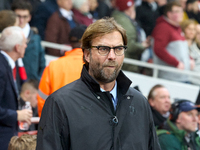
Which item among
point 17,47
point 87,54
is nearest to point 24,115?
point 17,47

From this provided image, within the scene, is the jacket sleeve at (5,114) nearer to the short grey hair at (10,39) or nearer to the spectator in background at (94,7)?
the short grey hair at (10,39)

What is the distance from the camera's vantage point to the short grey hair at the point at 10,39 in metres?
4.18

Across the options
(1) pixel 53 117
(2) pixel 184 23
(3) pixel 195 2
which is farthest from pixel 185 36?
(1) pixel 53 117

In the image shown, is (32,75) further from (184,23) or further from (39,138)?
(39,138)

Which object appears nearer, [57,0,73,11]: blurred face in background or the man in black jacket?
the man in black jacket

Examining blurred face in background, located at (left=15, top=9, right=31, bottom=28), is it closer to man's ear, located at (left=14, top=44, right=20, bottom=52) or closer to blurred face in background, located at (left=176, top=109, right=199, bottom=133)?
man's ear, located at (left=14, top=44, right=20, bottom=52)

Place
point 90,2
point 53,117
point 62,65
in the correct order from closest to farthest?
point 53,117 < point 62,65 < point 90,2

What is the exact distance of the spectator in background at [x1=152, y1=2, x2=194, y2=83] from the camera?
655cm

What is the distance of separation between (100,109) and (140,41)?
181 inches

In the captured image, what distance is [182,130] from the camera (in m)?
4.77

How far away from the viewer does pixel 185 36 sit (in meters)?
7.20

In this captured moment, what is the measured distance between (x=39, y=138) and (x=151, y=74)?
5.38m

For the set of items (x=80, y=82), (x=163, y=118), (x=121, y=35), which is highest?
(x=121, y=35)

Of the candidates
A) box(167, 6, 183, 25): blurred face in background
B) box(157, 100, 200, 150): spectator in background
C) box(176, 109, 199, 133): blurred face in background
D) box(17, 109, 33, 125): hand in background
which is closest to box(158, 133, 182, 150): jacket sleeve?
box(157, 100, 200, 150): spectator in background
